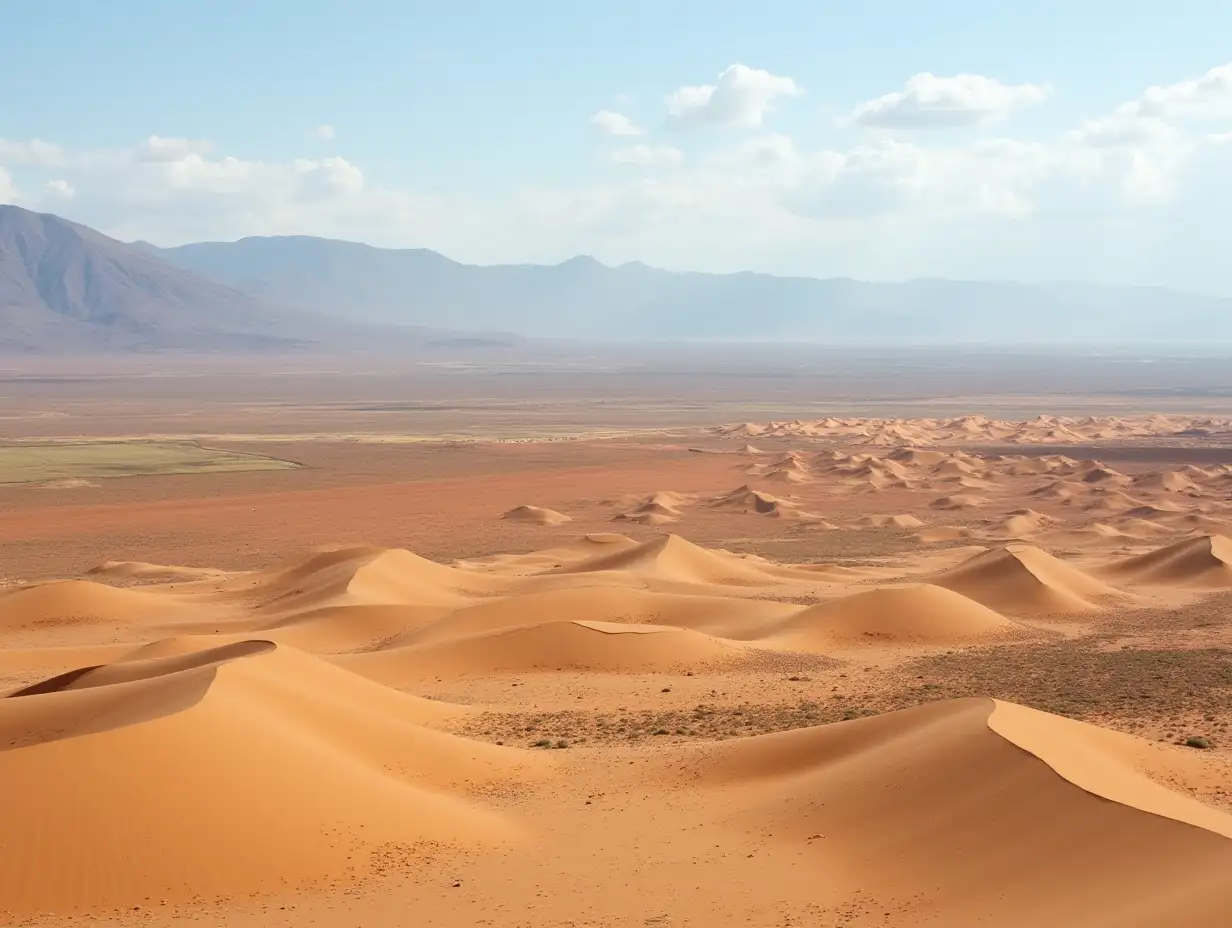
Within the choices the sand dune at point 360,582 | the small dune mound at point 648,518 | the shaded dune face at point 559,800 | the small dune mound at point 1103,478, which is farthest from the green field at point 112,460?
the shaded dune face at point 559,800

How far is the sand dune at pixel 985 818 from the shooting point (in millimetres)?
11289

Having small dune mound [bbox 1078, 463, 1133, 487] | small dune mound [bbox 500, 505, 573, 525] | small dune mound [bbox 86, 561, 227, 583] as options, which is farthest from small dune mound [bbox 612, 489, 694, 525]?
small dune mound [bbox 1078, 463, 1133, 487]

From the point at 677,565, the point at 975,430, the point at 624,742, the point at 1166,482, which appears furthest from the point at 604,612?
the point at 975,430

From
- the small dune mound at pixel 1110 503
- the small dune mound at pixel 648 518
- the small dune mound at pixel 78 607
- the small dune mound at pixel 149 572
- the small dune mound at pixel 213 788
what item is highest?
the small dune mound at pixel 213 788

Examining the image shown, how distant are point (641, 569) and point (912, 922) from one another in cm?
2678

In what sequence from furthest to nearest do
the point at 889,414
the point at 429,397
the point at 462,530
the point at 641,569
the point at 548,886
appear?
the point at 429,397, the point at 889,414, the point at 462,530, the point at 641,569, the point at 548,886

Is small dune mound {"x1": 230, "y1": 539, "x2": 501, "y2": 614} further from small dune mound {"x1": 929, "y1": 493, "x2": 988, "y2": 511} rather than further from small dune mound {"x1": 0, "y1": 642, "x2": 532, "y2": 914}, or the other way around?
small dune mound {"x1": 929, "y1": 493, "x2": 988, "y2": 511}

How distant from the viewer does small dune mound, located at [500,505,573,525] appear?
178 ft

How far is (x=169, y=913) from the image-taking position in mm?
12234

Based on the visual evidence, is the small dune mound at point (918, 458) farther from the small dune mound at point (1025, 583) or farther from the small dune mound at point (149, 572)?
the small dune mound at point (149, 572)

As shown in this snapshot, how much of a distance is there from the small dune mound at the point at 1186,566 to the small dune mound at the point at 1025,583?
92.1 inches

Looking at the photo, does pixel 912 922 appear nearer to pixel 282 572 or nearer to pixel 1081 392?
pixel 282 572

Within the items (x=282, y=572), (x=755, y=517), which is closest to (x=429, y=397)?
(x=755, y=517)

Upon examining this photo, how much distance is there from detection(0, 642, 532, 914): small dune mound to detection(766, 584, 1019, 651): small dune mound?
11904 millimetres
